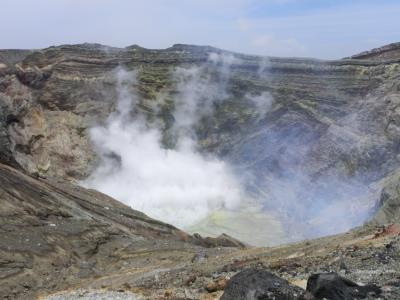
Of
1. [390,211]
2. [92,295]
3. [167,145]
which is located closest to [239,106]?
[167,145]

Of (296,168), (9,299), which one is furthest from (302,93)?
(9,299)

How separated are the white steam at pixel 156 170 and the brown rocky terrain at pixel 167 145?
2.75 feet

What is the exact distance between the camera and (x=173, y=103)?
48000 mm

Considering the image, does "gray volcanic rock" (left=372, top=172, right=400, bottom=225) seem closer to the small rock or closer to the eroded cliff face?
the small rock

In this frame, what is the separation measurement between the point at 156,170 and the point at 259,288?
33.9 meters

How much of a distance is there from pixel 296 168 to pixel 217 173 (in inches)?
229

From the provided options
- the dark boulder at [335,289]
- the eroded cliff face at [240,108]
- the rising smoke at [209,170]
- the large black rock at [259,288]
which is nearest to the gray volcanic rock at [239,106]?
the eroded cliff face at [240,108]

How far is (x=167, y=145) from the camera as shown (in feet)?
155

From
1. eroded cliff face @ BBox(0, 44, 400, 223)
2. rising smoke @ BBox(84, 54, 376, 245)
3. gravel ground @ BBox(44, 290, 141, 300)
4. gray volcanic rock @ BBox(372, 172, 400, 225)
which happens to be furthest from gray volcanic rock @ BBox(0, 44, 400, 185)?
gravel ground @ BBox(44, 290, 141, 300)

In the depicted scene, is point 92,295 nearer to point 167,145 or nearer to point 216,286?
point 216,286

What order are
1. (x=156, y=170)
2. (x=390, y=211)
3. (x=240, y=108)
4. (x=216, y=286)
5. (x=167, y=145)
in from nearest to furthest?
(x=216, y=286) → (x=390, y=211) → (x=156, y=170) → (x=240, y=108) → (x=167, y=145)

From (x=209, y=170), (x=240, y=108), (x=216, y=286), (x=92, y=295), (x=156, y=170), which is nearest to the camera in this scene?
(x=216, y=286)

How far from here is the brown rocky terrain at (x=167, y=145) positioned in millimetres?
18625

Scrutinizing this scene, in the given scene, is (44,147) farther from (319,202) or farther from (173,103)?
(319,202)
